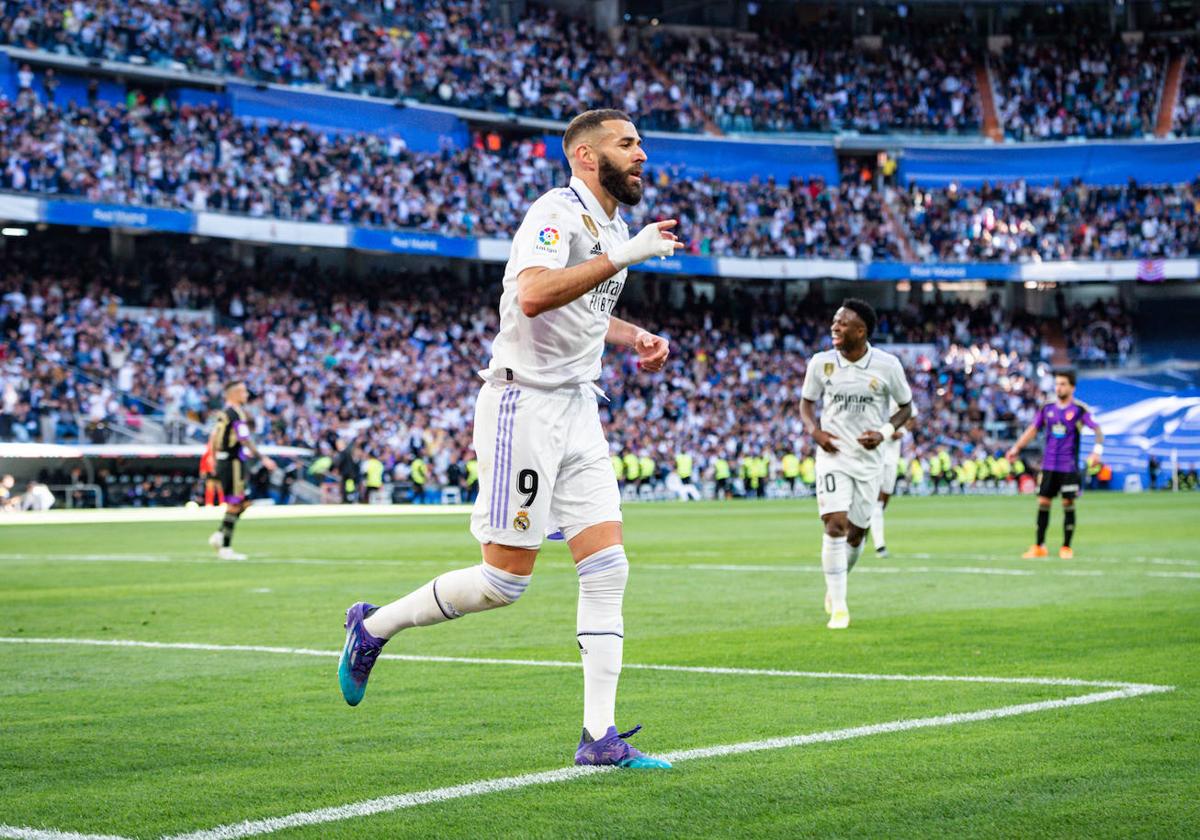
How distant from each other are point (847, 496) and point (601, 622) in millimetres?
6329

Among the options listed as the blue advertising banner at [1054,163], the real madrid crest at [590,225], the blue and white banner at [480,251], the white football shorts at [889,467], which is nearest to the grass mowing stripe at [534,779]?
the real madrid crest at [590,225]

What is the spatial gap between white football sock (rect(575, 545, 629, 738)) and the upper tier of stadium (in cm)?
4802

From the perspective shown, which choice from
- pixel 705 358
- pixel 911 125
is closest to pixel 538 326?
pixel 705 358

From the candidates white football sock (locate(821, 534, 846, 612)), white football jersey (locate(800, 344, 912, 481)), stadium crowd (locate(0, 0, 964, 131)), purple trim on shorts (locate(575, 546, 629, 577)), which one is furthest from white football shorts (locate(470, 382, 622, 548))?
stadium crowd (locate(0, 0, 964, 131))

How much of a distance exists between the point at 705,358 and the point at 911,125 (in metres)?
15.5

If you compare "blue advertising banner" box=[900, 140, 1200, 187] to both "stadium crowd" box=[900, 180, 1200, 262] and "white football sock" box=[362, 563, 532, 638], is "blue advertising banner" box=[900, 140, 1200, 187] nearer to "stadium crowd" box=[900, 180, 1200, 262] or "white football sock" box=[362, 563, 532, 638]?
"stadium crowd" box=[900, 180, 1200, 262]

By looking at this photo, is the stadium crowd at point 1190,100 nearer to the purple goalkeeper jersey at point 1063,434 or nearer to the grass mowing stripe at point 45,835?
the purple goalkeeper jersey at point 1063,434

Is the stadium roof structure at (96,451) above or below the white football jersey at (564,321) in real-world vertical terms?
below

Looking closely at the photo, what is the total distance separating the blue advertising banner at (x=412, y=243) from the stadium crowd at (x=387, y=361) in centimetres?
232

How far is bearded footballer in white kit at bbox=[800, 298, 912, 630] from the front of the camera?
39.8 feet

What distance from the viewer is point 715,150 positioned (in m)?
62.5

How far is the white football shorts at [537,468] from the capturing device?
6371mm

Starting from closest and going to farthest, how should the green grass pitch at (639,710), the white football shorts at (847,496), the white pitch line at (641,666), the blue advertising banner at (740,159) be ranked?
the green grass pitch at (639,710), the white pitch line at (641,666), the white football shorts at (847,496), the blue advertising banner at (740,159)

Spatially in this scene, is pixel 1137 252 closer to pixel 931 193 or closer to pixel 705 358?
pixel 931 193
